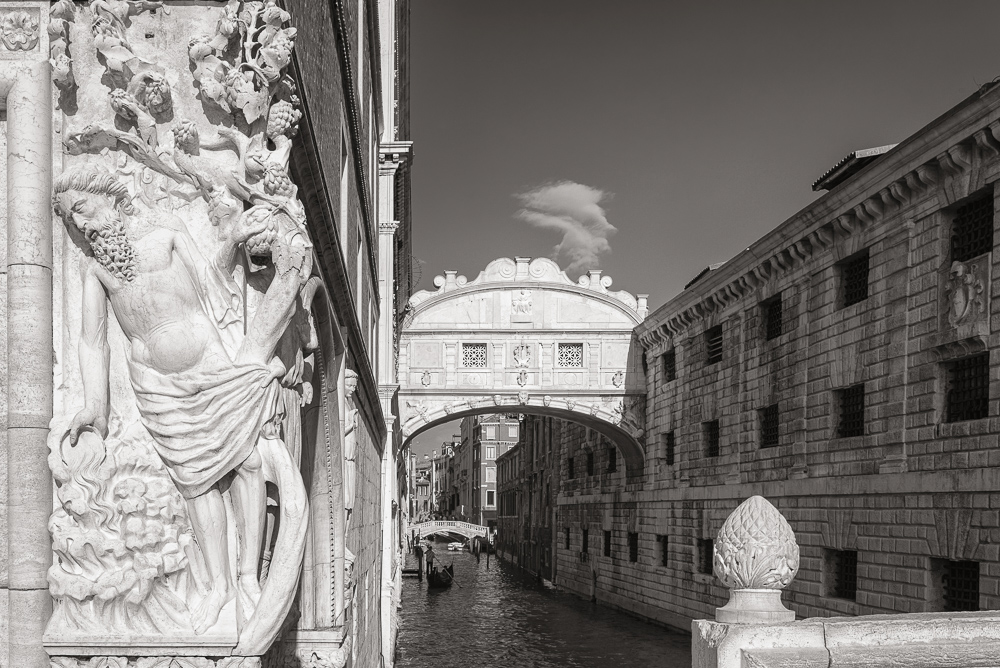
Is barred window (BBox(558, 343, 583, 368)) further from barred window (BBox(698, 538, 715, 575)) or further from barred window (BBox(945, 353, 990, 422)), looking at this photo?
barred window (BBox(945, 353, 990, 422))

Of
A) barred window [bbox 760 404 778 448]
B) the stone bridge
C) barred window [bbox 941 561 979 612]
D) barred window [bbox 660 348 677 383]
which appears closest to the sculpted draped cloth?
barred window [bbox 941 561 979 612]

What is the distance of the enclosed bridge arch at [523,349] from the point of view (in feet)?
88.1

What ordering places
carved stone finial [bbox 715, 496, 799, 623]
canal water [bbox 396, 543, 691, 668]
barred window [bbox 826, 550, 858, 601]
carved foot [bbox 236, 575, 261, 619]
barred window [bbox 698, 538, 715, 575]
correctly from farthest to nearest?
1. barred window [bbox 698, 538, 715, 575]
2. canal water [bbox 396, 543, 691, 668]
3. barred window [bbox 826, 550, 858, 601]
4. carved stone finial [bbox 715, 496, 799, 623]
5. carved foot [bbox 236, 575, 261, 619]

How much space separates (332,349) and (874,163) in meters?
11.5

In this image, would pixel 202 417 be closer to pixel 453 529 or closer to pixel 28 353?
pixel 28 353

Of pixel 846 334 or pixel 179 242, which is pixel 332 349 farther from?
pixel 846 334

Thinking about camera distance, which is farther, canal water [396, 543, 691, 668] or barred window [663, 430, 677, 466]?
barred window [663, 430, 677, 466]

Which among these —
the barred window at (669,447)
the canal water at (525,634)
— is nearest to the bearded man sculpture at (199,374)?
the canal water at (525,634)

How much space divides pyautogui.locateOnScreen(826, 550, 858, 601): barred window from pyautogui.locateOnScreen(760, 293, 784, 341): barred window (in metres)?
4.80

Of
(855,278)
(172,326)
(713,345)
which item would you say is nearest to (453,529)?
(713,345)

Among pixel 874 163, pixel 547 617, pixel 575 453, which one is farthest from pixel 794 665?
pixel 575 453

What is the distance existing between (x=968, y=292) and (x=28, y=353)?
1220 cm

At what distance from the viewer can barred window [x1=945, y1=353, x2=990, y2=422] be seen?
12.2 meters

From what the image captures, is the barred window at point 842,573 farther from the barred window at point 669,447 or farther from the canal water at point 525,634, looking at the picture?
the barred window at point 669,447
